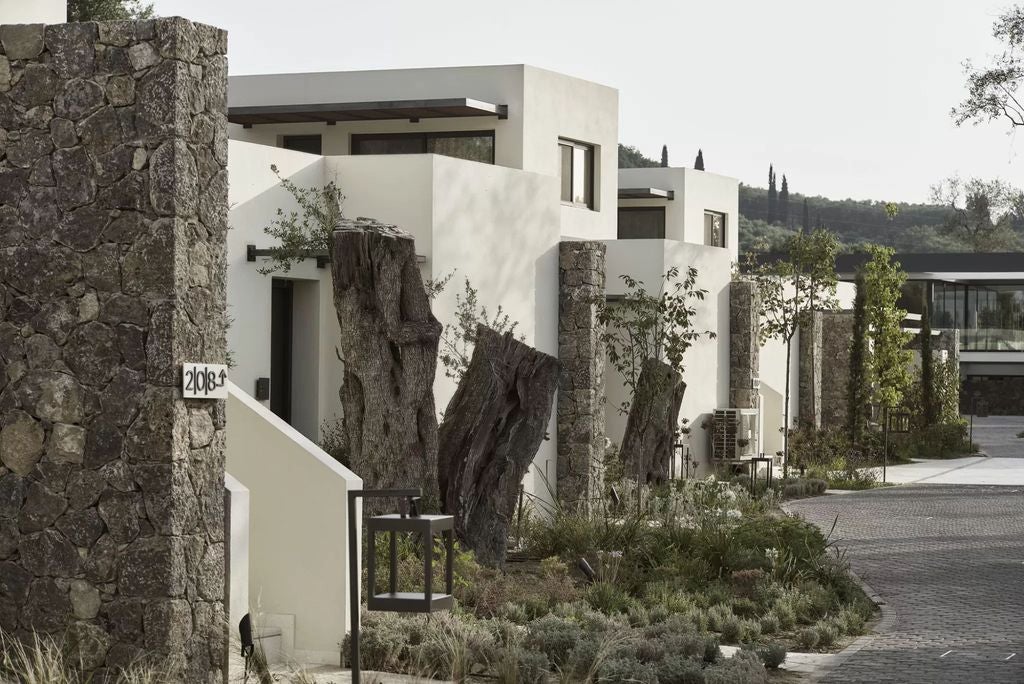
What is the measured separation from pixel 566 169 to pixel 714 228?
11245mm

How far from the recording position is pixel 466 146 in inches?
998

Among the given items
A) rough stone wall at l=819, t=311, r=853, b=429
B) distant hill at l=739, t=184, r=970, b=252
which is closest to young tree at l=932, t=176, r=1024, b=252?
distant hill at l=739, t=184, r=970, b=252

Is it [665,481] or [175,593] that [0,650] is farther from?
[665,481]

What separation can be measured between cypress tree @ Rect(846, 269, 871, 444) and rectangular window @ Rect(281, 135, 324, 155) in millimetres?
12077

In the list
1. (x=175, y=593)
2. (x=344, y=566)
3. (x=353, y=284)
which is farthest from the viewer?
(x=353, y=284)

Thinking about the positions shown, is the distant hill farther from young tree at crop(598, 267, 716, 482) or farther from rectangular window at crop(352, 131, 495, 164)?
young tree at crop(598, 267, 716, 482)

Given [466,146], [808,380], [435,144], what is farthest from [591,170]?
[808,380]

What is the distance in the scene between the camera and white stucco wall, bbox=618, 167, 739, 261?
34.8 metres

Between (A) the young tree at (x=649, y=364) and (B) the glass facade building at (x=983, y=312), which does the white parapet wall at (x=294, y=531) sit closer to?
(A) the young tree at (x=649, y=364)

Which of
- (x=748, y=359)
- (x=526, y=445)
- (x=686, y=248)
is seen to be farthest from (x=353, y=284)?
(x=748, y=359)

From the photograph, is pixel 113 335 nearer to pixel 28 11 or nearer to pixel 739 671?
pixel 28 11

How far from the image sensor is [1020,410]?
60.8 metres

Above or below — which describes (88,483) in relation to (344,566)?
above

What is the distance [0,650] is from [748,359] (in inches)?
830
